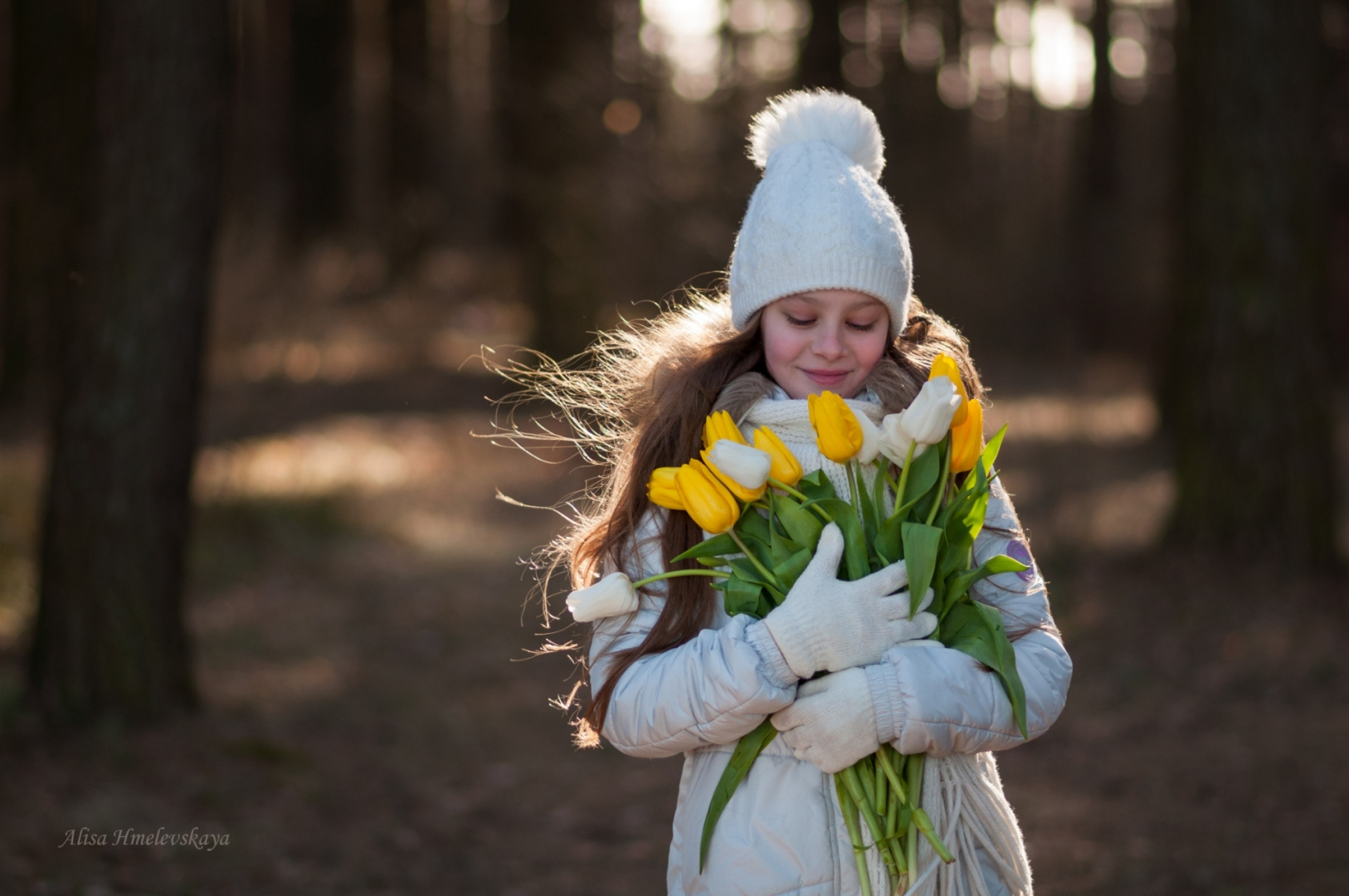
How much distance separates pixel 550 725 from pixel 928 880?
4.28m

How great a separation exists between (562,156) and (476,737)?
33.2 feet

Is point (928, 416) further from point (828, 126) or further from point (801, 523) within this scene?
point (828, 126)

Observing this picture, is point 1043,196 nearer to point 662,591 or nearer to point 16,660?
point 16,660

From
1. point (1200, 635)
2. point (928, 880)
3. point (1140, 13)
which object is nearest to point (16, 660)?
point (928, 880)

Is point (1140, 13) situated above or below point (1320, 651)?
above

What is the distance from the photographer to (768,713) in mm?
2059

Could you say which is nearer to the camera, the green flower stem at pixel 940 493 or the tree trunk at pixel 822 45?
the green flower stem at pixel 940 493

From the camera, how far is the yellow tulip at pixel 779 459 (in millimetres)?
2154

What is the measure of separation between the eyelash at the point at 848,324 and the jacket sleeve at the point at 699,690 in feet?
1.86

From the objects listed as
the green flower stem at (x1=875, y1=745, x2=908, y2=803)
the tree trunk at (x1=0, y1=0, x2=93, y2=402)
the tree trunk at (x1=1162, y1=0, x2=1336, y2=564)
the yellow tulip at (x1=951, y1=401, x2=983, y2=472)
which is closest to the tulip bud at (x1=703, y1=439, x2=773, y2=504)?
the yellow tulip at (x1=951, y1=401, x2=983, y2=472)

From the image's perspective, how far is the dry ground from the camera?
4336 mm

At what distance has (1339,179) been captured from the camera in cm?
1512
